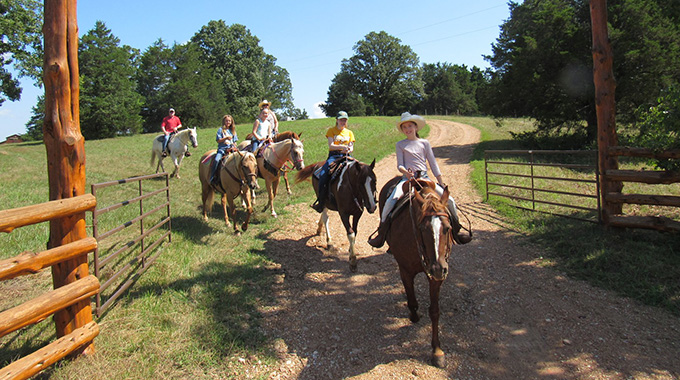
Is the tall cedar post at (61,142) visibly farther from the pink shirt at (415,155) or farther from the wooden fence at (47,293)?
the pink shirt at (415,155)

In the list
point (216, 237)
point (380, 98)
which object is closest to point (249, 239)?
point (216, 237)

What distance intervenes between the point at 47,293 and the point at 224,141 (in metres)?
7.73

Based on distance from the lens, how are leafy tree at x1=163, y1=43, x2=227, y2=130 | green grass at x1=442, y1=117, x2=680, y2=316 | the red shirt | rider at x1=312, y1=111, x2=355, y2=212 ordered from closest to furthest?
1. green grass at x1=442, y1=117, x2=680, y2=316
2. rider at x1=312, y1=111, x2=355, y2=212
3. the red shirt
4. leafy tree at x1=163, y1=43, x2=227, y2=130

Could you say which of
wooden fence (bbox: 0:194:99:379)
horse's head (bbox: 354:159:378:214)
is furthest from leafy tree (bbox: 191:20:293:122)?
wooden fence (bbox: 0:194:99:379)

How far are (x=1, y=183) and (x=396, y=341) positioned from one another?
17.4 meters

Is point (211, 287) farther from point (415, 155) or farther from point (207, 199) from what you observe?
point (207, 199)

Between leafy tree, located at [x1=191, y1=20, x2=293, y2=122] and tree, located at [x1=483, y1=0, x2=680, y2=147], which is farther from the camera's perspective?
leafy tree, located at [x1=191, y1=20, x2=293, y2=122]

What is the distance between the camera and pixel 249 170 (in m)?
8.74

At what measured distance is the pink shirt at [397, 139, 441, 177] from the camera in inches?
221

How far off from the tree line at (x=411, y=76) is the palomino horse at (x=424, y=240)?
17.3 feet

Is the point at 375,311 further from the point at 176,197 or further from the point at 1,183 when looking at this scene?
the point at 1,183

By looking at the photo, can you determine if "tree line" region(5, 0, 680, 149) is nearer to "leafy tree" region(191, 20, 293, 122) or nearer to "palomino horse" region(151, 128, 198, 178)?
"leafy tree" region(191, 20, 293, 122)

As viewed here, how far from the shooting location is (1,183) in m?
14.5

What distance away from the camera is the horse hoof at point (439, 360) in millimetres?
4176
